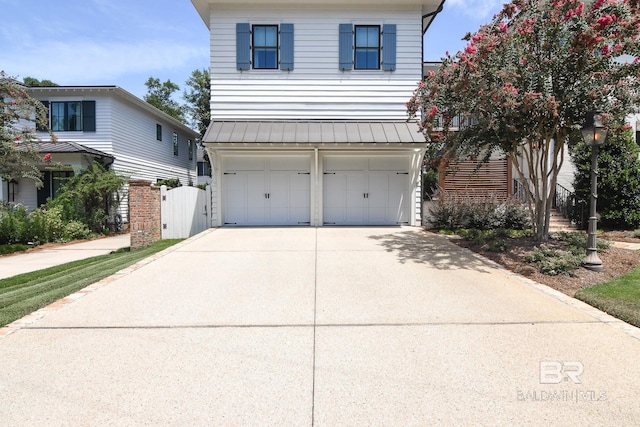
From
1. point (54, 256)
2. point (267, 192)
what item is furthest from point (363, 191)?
point (54, 256)

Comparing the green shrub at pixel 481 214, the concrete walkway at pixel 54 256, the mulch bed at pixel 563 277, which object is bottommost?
the concrete walkway at pixel 54 256

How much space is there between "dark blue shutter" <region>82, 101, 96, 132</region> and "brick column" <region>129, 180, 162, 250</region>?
7.66 meters

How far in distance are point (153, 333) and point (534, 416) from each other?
3.53 meters

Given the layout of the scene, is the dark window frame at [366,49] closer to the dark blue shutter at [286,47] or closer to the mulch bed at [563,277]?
the dark blue shutter at [286,47]

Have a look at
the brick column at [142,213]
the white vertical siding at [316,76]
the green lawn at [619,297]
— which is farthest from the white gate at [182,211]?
the green lawn at [619,297]

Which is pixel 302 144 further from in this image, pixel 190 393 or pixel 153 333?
pixel 190 393

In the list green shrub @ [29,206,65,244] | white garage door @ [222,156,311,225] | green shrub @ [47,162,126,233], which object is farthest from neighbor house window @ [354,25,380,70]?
green shrub @ [29,206,65,244]

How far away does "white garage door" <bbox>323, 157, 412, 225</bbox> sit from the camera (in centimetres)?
1257

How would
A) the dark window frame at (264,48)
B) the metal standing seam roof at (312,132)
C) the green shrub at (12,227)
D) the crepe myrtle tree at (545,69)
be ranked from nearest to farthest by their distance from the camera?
the crepe myrtle tree at (545,69), the metal standing seam roof at (312,132), the green shrub at (12,227), the dark window frame at (264,48)

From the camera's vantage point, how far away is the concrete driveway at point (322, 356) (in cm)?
261

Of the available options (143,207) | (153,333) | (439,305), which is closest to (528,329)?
(439,305)

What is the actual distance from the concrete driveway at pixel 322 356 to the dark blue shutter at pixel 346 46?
8803 millimetres

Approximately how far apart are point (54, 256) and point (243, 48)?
8583mm

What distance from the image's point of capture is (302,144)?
11.3 meters
